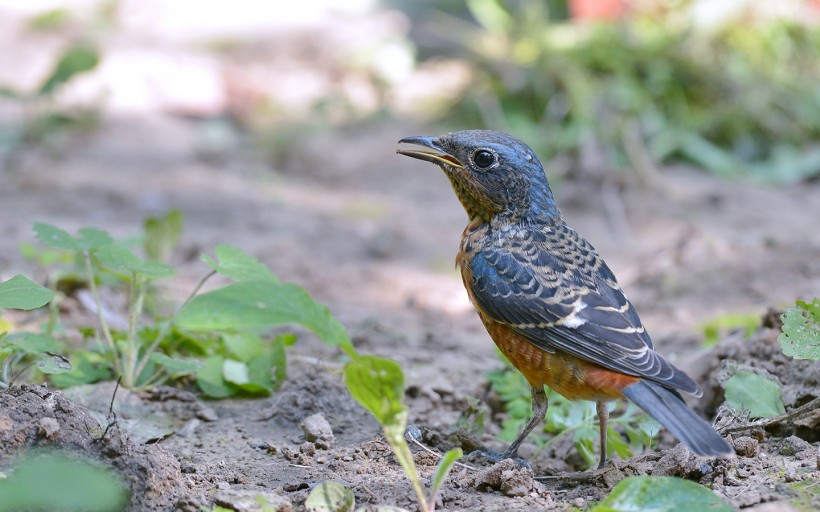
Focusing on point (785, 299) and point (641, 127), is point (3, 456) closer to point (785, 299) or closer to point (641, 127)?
point (785, 299)

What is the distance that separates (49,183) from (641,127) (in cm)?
526

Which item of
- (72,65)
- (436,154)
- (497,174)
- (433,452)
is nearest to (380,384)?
(433,452)

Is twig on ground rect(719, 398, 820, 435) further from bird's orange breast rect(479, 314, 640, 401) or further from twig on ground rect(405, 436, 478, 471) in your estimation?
twig on ground rect(405, 436, 478, 471)

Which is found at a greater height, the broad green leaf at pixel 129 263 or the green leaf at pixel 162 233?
the broad green leaf at pixel 129 263

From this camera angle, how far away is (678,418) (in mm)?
3250

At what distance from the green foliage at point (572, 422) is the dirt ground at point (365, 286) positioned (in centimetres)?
12

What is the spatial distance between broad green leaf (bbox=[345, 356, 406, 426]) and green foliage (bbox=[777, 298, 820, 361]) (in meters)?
1.44

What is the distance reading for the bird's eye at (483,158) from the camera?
436cm

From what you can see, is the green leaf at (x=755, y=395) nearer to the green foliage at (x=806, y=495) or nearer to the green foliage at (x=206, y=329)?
the green foliage at (x=806, y=495)

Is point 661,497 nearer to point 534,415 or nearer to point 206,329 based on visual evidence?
point 534,415

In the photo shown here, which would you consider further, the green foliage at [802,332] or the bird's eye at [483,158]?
the bird's eye at [483,158]

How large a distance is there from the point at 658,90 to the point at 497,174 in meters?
5.64

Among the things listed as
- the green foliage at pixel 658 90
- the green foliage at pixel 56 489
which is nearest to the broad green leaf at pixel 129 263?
the green foliage at pixel 56 489

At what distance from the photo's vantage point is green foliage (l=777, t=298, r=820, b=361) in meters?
3.40
